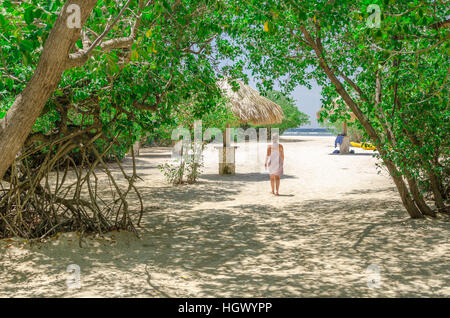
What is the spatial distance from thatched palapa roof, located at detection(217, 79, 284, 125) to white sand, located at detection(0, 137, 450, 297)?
23.4 ft

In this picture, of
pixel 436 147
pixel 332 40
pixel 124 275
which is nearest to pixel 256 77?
pixel 332 40

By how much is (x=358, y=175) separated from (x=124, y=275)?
1081 centimetres

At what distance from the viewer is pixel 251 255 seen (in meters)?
5.56

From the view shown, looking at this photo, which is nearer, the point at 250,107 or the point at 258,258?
the point at 258,258

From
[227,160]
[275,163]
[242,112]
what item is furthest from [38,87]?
[242,112]

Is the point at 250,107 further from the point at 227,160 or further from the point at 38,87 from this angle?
the point at 38,87

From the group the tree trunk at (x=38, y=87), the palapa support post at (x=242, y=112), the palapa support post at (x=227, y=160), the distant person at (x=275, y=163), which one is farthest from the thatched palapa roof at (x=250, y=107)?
the tree trunk at (x=38, y=87)

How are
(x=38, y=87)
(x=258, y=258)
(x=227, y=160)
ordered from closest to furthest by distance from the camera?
(x=38, y=87), (x=258, y=258), (x=227, y=160)

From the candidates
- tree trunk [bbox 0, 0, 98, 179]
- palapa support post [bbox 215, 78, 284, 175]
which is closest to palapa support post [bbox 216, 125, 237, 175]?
palapa support post [bbox 215, 78, 284, 175]

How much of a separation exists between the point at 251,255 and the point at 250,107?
38.1ft

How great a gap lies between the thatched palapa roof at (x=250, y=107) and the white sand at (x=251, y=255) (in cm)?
712

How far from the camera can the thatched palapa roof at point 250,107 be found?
16.0 meters

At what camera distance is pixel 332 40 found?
747cm

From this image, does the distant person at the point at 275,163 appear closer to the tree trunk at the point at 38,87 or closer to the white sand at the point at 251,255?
the white sand at the point at 251,255
